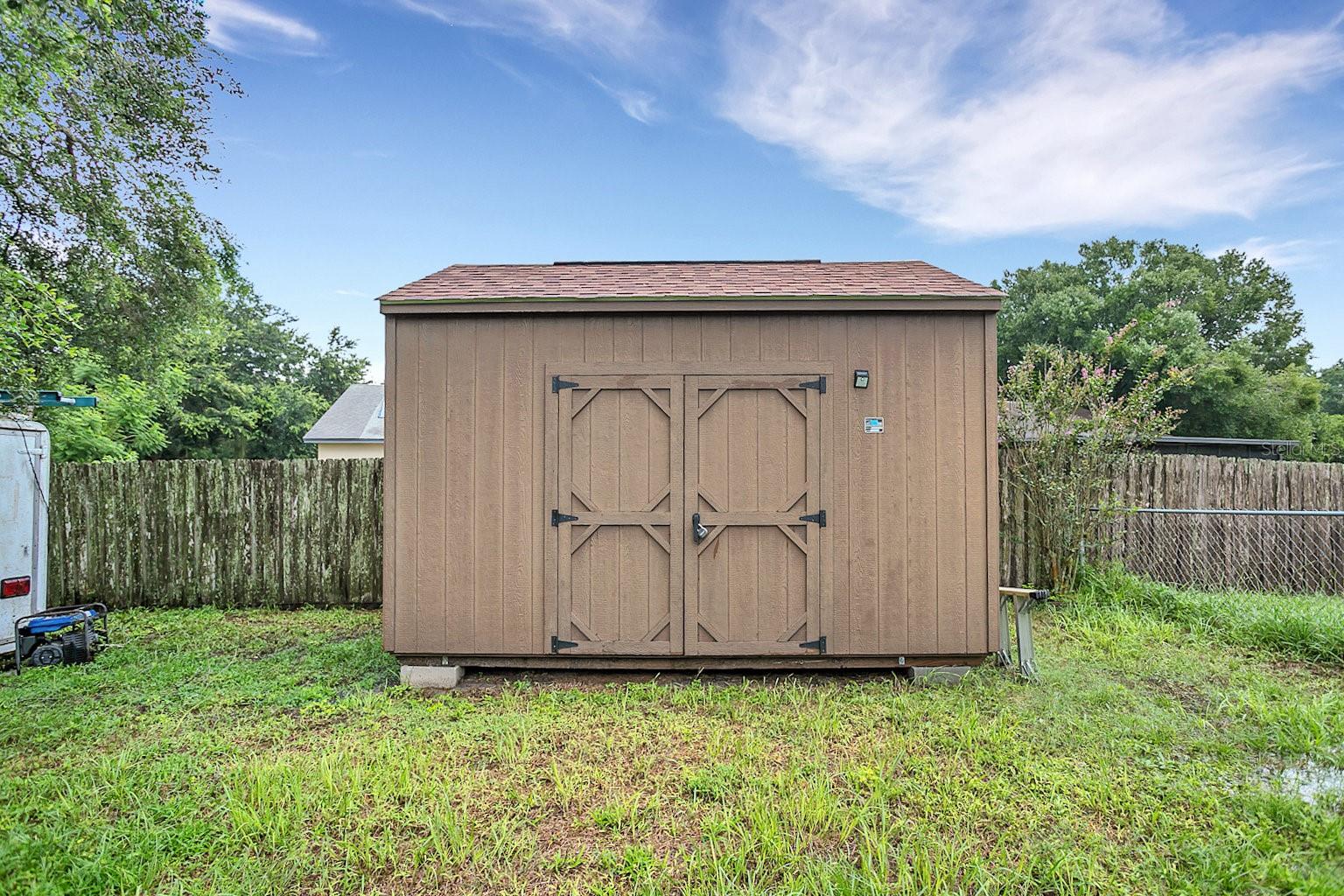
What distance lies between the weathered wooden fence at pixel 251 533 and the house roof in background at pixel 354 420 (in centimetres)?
1239

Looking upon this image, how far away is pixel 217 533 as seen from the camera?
6.14 metres

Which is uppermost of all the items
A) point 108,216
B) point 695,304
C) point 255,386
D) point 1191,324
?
point 1191,324

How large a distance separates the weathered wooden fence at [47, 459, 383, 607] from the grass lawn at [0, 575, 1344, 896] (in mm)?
1896

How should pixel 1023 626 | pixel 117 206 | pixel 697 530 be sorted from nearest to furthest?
1. pixel 697 530
2. pixel 1023 626
3. pixel 117 206

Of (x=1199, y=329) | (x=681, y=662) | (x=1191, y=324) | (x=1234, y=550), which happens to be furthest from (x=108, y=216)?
(x=1199, y=329)

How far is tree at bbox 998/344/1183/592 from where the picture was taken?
222 inches

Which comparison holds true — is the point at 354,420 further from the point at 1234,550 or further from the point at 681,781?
the point at 1234,550

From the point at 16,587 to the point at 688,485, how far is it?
4.97 meters

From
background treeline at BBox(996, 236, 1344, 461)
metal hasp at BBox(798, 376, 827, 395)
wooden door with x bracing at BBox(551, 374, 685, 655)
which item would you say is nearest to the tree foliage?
wooden door with x bracing at BBox(551, 374, 685, 655)

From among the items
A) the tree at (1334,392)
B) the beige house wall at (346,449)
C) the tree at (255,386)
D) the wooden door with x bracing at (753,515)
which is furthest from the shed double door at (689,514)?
the tree at (1334,392)

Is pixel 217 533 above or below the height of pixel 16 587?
above

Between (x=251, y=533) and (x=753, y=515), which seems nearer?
(x=753, y=515)

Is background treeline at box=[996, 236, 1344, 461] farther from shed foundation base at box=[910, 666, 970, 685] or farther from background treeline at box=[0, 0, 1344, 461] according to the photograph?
shed foundation base at box=[910, 666, 970, 685]

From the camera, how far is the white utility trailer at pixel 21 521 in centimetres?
439
